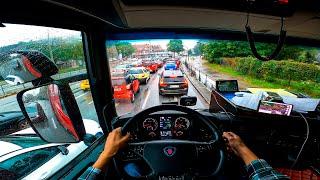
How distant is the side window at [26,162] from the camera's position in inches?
74.4

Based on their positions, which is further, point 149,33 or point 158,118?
point 149,33

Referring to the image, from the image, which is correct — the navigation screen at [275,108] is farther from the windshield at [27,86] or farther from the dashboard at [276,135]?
the windshield at [27,86]

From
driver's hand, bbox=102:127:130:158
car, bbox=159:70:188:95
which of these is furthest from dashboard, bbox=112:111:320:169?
car, bbox=159:70:188:95

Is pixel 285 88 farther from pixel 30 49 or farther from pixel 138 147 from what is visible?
pixel 30 49

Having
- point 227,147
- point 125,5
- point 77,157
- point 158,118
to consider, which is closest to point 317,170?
point 227,147

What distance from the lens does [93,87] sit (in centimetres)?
332

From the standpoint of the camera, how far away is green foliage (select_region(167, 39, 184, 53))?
3648 mm

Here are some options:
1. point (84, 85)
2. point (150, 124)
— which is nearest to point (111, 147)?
point (150, 124)

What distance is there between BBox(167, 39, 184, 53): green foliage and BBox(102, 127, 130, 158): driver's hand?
7.06 feet

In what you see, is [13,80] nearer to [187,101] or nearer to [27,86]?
[27,86]

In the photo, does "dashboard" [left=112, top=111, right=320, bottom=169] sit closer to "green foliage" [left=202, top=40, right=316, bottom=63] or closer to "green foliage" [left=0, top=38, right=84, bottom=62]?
"green foliage" [left=202, top=40, right=316, bottom=63]

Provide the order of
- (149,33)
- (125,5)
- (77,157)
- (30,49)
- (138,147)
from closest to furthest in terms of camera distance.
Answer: (138,147), (30,49), (77,157), (125,5), (149,33)

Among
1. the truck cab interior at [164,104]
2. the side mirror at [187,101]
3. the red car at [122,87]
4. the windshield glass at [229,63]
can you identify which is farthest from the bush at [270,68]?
the side mirror at [187,101]

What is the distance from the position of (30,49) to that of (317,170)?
288 cm
